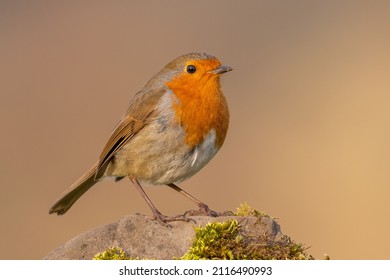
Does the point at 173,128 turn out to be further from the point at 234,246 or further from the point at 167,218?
the point at 234,246

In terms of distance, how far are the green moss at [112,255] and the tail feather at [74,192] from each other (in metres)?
1.45

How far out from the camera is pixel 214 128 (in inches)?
185

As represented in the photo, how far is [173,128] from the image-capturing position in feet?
15.3

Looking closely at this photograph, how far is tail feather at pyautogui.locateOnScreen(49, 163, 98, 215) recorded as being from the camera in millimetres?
5227

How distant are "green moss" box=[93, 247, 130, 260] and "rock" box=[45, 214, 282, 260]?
0.06 metres

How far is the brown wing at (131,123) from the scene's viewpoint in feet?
16.1

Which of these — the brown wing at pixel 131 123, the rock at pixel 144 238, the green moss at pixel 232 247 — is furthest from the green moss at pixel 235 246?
the brown wing at pixel 131 123

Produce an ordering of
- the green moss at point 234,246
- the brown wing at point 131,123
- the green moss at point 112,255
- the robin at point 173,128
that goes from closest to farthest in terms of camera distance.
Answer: the green moss at point 234,246, the green moss at point 112,255, the robin at point 173,128, the brown wing at point 131,123

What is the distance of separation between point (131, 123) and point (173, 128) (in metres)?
0.51

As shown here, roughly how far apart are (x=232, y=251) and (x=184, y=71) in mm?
1754

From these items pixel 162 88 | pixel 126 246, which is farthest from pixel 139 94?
pixel 126 246

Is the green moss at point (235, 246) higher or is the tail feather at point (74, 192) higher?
the green moss at point (235, 246)

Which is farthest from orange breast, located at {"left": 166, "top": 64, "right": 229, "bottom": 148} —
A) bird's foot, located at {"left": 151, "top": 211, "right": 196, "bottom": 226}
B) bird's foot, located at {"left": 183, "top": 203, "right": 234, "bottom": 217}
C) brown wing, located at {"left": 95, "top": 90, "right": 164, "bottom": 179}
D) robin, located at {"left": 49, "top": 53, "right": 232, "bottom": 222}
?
bird's foot, located at {"left": 151, "top": 211, "right": 196, "bottom": 226}

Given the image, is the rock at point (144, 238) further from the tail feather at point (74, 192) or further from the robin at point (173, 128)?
the tail feather at point (74, 192)
